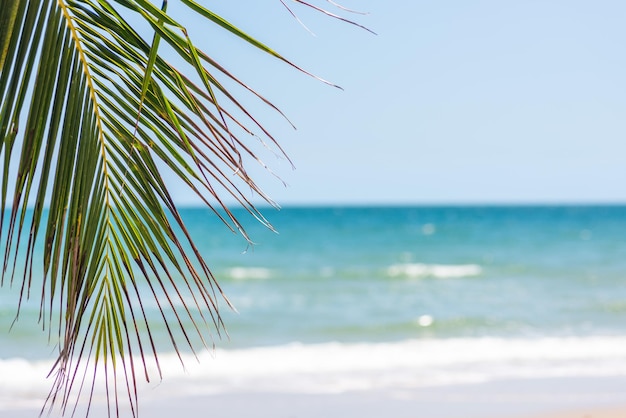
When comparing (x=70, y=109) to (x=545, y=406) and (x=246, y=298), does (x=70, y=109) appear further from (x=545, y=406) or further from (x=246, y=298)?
(x=246, y=298)

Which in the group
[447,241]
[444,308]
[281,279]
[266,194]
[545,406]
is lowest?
[447,241]

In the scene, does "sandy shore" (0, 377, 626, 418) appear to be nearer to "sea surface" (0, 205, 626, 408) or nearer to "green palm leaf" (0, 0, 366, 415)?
"sea surface" (0, 205, 626, 408)

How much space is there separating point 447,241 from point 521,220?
55.0ft

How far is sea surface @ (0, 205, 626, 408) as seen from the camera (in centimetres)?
714

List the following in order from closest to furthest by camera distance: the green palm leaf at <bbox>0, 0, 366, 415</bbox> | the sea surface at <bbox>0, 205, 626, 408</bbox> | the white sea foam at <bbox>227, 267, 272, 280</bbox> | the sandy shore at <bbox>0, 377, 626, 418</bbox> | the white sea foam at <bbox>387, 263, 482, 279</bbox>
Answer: the green palm leaf at <bbox>0, 0, 366, 415</bbox>, the sandy shore at <bbox>0, 377, 626, 418</bbox>, the sea surface at <bbox>0, 205, 626, 408</bbox>, the white sea foam at <bbox>227, 267, 272, 280</bbox>, the white sea foam at <bbox>387, 263, 482, 279</bbox>

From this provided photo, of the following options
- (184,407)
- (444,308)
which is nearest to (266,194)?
(184,407)

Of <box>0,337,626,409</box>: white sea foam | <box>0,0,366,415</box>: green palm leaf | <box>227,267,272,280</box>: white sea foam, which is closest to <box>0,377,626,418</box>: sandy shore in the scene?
<box>0,337,626,409</box>: white sea foam

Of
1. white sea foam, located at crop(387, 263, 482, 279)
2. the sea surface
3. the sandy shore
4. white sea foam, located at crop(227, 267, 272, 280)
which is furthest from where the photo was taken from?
white sea foam, located at crop(387, 263, 482, 279)

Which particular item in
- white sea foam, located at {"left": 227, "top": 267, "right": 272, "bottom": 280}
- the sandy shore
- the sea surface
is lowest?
white sea foam, located at {"left": 227, "top": 267, "right": 272, "bottom": 280}

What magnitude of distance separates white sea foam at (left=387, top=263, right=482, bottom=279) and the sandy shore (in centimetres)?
1114

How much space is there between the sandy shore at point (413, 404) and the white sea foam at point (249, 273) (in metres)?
10.8

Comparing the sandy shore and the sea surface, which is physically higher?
the sandy shore

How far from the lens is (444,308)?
40.8 feet

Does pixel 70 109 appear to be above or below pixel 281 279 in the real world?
above
